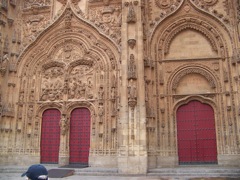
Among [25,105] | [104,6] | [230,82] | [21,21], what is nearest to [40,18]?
[21,21]

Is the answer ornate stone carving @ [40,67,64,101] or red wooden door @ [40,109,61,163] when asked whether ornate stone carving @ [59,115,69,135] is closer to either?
red wooden door @ [40,109,61,163]

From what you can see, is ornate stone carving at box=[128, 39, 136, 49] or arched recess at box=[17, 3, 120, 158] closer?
ornate stone carving at box=[128, 39, 136, 49]

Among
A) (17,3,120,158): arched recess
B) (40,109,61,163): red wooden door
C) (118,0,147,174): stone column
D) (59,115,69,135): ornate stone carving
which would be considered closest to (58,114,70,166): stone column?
(59,115,69,135): ornate stone carving

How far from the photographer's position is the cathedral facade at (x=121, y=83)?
41.2 feet

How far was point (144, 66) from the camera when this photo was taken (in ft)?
43.6

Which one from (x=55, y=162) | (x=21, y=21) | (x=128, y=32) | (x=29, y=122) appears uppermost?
(x=21, y=21)

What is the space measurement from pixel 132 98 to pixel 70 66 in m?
4.86

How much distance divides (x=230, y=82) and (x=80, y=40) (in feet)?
28.1

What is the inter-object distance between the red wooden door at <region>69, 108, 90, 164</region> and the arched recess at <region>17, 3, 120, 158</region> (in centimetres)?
70

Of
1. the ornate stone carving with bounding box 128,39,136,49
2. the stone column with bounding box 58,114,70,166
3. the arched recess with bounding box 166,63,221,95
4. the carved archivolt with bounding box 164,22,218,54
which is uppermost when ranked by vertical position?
the carved archivolt with bounding box 164,22,218,54

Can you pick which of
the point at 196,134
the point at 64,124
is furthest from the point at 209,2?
the point at 64,124

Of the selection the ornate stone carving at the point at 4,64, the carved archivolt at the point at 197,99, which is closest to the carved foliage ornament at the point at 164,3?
the carved archivolt at the point at 197,99

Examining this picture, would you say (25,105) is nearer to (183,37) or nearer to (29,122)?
(29,122)

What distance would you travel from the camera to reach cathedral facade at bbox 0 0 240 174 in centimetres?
1257
